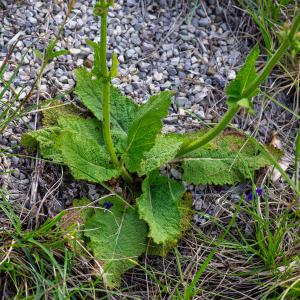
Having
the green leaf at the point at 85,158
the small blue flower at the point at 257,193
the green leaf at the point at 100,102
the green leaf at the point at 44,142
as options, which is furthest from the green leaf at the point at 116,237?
the small blue flower at the point at 257,193

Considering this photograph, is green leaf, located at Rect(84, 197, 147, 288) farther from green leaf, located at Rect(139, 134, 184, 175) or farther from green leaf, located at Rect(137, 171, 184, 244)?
green leaf, located at Rect(139, 134, 184, 175)

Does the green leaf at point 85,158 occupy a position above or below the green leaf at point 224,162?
above

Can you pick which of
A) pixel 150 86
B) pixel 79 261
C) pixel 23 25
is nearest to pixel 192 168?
pixel 150 86

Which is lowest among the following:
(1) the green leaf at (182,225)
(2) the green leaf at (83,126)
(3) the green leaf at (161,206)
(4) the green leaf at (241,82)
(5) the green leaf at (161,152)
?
(1) the green leaf at (182,225)

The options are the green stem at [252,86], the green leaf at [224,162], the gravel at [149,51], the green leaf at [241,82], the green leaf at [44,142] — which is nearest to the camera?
the green stem at [252,86]

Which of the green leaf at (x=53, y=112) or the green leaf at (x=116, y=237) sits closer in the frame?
the green leaf at (x=116, y=237)

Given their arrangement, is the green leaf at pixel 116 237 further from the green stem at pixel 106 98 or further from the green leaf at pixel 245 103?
the green leaf at pixel 245 103
